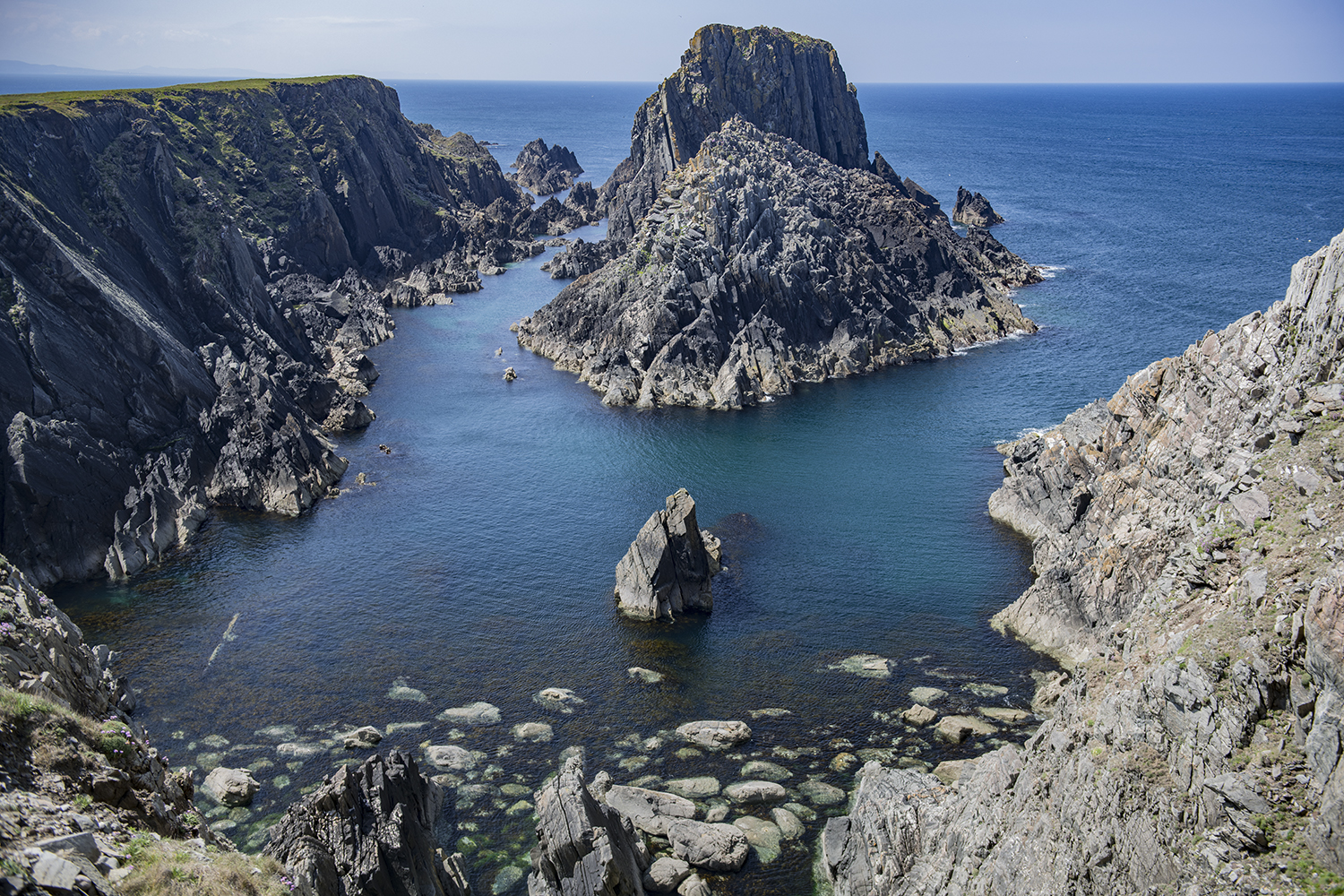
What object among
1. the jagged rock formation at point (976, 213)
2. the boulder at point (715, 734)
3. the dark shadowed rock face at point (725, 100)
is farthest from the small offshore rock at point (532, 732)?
the jagged rock formation at point (976, 213)

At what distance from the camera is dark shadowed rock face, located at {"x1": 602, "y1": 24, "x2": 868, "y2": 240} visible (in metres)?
167

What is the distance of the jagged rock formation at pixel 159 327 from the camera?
222ft

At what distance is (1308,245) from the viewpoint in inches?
5861

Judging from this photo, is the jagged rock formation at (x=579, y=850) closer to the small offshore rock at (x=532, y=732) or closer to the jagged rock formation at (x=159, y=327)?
the small offshore rock at (x=532, y=732)

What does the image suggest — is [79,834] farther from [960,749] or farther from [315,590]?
[315,590]

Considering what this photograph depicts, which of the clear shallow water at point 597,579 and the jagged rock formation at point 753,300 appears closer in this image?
the clear shallow water at point 597,579

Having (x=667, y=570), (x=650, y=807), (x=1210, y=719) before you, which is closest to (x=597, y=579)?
(x=667, y=570)

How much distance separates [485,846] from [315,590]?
30.5m

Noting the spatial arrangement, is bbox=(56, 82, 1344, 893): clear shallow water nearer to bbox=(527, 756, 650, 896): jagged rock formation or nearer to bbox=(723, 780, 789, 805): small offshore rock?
bbox=(723, 780, 789, 805): small offshore rock

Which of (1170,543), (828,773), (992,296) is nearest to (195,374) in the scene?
(828,773)

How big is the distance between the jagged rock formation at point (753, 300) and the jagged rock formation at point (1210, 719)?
61.6 metres

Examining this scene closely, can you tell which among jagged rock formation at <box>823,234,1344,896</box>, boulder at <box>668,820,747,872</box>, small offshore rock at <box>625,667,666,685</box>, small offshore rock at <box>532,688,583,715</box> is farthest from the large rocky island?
boulder at <box>668,820,747,872</box>

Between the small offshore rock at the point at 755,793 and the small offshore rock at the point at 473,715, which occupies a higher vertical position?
the small offshore rock at the point at 755,793

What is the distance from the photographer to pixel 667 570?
6009 centimetres
